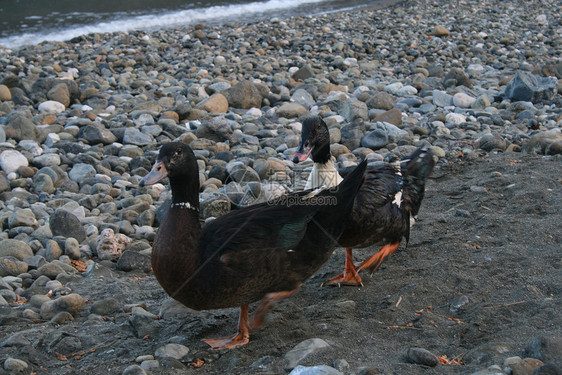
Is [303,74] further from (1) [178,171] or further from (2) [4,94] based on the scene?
(1) [178,171]

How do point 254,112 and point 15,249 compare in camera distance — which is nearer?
point 15,249

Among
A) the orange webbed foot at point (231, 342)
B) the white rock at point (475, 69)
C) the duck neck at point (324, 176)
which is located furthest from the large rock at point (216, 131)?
the white rock at point (475, 69)

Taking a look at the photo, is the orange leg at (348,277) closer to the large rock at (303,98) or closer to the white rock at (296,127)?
the white rock at (296,127)

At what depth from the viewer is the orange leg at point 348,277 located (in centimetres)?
441

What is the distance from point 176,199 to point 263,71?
7888mm

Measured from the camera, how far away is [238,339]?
3.59 meters

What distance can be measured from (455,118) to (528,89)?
169cm

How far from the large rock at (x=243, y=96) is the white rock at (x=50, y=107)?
2439 millimetres

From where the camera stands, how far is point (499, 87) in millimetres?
10000

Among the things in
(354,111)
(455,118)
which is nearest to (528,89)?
(455,118)

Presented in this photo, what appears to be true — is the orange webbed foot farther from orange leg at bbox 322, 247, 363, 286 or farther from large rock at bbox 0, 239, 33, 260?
large rock at bbox 0, 239, 33, 260

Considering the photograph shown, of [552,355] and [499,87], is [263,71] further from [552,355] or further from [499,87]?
[552,355]

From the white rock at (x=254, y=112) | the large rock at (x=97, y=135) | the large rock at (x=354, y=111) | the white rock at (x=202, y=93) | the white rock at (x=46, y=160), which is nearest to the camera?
the white rock at (x=46, y=160)

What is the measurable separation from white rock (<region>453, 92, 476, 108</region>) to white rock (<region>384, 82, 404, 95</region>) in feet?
3.55
